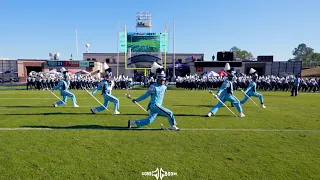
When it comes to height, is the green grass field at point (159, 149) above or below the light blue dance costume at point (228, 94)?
below

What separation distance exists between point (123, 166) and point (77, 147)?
5.58 ft

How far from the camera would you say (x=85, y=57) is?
173 ft

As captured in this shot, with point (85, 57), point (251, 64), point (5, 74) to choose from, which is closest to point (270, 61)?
point (251, 64)

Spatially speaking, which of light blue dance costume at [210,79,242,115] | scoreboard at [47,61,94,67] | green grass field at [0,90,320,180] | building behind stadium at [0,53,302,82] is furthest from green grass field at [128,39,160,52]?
green grass field at [0,90,320,180]

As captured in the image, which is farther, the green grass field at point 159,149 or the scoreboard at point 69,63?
the scoreboard at point 69,63

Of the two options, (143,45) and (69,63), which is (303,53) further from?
(69,63)

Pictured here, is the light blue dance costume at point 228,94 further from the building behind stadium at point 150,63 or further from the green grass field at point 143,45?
the green grass field at point 143,45

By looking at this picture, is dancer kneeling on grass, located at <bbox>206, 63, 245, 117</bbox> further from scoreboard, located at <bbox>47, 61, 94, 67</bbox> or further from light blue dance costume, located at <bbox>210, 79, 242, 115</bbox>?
scoreboard, located at <bbox>47, 61, 94, 67</bbox>

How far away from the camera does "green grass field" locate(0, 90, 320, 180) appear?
4375 millimetres

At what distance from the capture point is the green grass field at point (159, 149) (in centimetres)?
438

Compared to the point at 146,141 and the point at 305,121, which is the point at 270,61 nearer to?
the point at 305,121

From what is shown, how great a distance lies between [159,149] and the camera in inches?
221

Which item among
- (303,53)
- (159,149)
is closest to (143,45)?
(159,149)

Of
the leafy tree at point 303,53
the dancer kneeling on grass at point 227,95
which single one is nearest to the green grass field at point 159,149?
the dancer kneeling on grass at point 227,95
